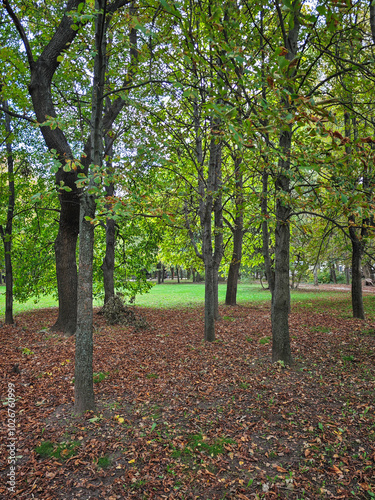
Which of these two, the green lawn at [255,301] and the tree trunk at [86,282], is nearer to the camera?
the tree trunk at [86,282]

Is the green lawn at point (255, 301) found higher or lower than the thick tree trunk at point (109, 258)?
lower

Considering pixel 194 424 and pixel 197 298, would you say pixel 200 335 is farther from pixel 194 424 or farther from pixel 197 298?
pixel 197 298

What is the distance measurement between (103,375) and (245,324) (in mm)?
5639

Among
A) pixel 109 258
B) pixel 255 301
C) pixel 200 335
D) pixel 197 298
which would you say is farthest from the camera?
pixel 197 298

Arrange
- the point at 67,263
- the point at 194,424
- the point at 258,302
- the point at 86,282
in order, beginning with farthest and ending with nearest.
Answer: the point at 258,302 → the point at 67,263 → the point at 86,282 → the point at 194,424

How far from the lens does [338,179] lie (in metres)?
4.16

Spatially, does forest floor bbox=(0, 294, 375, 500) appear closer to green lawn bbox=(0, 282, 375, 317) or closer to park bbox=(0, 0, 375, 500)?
park bbox=(0, 0, 375, 500)

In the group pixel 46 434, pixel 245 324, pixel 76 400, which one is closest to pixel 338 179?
pixel 76 400

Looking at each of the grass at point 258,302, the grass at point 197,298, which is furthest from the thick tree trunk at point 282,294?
the grass at point 197,298

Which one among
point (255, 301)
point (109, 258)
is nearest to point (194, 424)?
point (109, 258)

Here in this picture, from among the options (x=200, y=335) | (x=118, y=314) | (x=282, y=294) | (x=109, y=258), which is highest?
(x=109, y=258)

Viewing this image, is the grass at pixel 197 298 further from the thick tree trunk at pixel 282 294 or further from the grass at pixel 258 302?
the thick tree trunk at pixel 282 294

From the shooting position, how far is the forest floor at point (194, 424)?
3.06 m

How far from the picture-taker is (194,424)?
4090 mm
